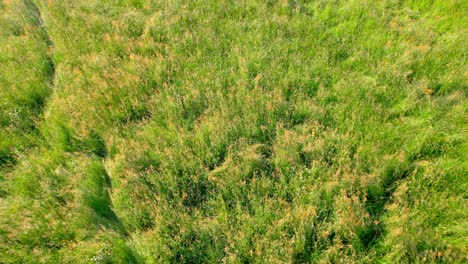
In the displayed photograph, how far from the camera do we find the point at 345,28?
5852 millimetres

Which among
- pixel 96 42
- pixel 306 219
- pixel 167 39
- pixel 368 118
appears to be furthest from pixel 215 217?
pixel 96 42

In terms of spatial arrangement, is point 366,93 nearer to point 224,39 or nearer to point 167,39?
point 224,39

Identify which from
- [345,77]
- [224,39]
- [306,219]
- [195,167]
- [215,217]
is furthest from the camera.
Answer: [224,39]

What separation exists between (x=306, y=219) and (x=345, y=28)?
4186 millimetres

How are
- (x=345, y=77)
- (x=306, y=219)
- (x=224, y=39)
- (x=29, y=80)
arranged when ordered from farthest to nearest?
(x=224, y=39) < (x=29, y=80) < (x=345, y=77) < (x=306, y=219)

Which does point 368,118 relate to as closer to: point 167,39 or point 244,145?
point 244,145

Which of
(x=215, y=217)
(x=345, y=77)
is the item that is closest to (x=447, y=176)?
(x=345, y=77)

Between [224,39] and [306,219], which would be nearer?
[306,219]

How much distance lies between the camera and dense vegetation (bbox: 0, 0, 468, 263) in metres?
3.19

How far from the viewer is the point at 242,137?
4.10 metres

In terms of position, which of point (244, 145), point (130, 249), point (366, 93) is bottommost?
point (130, 249)

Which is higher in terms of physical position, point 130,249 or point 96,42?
point 96,42

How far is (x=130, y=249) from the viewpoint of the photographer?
329 cm

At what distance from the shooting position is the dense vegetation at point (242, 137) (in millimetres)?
3189
